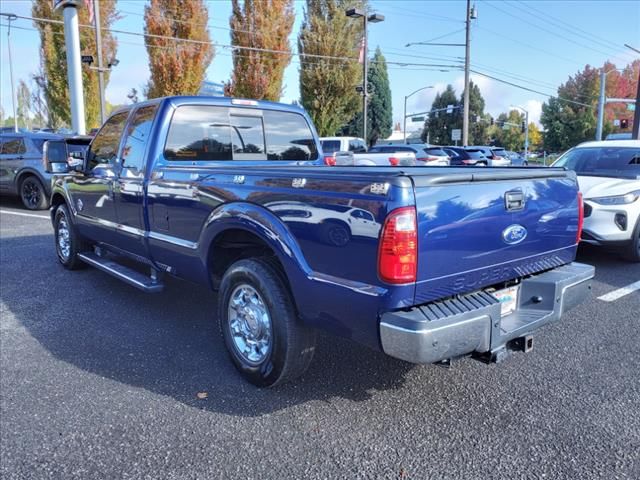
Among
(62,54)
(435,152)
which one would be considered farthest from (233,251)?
(62,54)

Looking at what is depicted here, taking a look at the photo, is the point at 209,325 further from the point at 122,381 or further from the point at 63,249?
the point at 63,249

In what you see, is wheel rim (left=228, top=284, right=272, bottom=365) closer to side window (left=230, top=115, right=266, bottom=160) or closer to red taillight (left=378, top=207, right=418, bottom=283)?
red taillight (left=378, top=207, right=418, bottom=283)

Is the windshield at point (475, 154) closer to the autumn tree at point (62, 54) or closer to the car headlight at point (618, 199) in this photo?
the car headlight at point (618, 199)

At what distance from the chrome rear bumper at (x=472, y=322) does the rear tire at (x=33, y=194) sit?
37.7 feet

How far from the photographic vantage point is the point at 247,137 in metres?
4.76

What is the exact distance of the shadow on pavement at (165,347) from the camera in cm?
333

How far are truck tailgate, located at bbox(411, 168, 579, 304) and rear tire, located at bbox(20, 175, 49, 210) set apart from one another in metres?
11.5

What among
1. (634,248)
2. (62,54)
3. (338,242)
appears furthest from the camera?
(62,54)

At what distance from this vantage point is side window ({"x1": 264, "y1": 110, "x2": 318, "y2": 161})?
4.91 m

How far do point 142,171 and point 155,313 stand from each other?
1387 mm

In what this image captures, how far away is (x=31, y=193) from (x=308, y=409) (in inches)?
445

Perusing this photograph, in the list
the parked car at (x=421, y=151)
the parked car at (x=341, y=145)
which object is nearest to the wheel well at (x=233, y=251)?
the parked car at (x=421, y=151)

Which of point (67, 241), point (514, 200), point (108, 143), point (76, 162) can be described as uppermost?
point (108, 143)

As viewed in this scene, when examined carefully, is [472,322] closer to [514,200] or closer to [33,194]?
[514,200]
